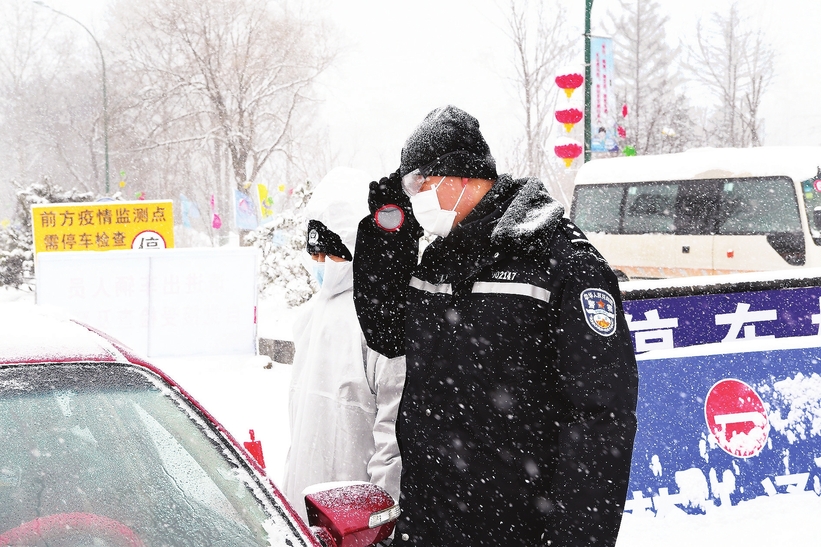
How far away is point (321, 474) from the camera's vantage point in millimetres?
2707

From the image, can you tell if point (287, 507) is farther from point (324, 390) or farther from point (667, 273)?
point (667, 273)

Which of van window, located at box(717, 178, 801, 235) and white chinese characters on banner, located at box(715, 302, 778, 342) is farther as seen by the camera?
van window, located at box(717, 178, 801, 235)

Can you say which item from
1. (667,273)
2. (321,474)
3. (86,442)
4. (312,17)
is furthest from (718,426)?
(312,17)

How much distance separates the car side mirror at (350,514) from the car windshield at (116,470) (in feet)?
0.40

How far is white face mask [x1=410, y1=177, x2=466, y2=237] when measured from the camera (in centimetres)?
218

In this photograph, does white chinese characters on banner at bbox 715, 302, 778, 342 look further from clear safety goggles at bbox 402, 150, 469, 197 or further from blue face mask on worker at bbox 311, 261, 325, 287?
clear safety goggles at bbox 402, 150, 469, 197

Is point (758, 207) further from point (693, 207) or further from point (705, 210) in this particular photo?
point (693, 207)

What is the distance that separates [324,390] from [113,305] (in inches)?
269

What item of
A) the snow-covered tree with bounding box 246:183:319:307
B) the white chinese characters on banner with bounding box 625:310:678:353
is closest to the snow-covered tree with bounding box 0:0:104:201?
the snow-covered tree with bounding box 246:183:319:307

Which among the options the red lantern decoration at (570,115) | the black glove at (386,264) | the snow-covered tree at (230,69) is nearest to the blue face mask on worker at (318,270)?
the black glove at (386,264)

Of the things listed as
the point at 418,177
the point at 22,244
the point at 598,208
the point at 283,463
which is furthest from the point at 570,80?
the point at 22,244

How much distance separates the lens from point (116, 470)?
6.09 feet

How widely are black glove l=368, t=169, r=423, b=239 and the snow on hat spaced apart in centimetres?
59

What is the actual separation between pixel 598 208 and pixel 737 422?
36.6 ft
